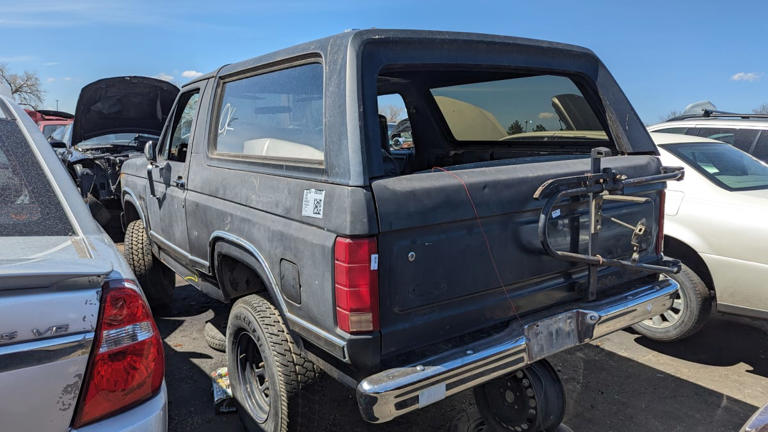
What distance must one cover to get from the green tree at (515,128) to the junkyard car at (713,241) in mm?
1375

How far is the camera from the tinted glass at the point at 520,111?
3373mm

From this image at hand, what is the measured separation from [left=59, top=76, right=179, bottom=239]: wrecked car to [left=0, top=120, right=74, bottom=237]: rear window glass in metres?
5.12

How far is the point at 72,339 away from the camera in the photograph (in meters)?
1.39

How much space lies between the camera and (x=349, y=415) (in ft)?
10.4

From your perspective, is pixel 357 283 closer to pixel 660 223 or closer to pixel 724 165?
pixel 660 223

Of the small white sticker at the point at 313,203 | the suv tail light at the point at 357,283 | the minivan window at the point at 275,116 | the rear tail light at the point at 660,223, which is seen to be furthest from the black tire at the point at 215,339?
the rear tail light at the point at 660,223

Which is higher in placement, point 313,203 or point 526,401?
point 313,203

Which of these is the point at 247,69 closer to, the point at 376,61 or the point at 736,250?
the point at 376,61

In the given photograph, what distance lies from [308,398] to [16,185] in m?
1.57

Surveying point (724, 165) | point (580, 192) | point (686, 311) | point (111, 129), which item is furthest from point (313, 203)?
point (111, 129)

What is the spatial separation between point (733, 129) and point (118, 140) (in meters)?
8.55

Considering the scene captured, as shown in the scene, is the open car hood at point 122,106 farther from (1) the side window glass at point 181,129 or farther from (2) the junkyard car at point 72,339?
(2) the junkyard car at point 72,339

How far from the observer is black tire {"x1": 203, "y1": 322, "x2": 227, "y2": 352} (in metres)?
3.93

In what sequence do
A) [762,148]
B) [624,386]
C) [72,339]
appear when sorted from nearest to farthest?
[72,339] → [624,386] → [762,148]
